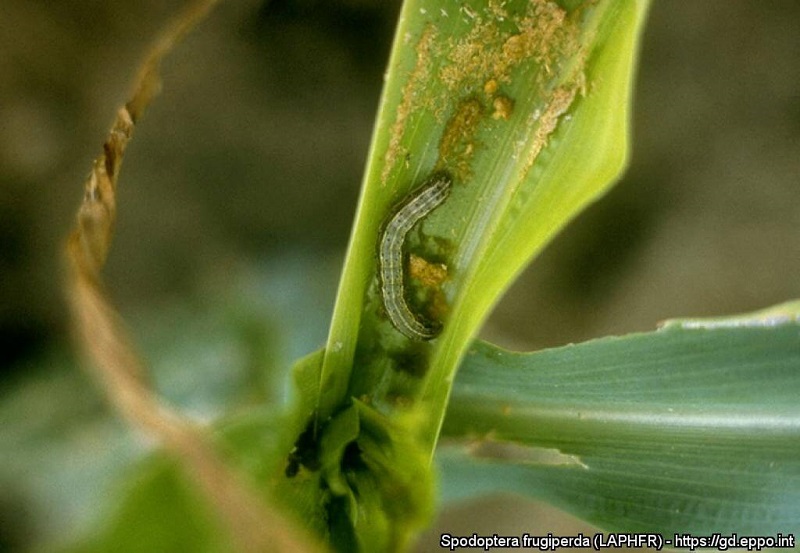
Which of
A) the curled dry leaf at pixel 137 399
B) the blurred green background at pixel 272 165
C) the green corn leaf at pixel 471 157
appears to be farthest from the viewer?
the blurred green background at pixel 272 165

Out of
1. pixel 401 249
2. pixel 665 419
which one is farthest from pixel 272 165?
pixel 665 419

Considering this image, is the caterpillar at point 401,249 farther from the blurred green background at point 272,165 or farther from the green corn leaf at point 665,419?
the blurred green background at point 272,165

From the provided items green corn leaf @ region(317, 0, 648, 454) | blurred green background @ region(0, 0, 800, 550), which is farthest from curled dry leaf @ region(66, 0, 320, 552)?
blurred green background @ region(0, 0, 800, 550)

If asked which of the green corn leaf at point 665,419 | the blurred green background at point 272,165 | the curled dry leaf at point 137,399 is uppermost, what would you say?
the blurred green background at point 272,165

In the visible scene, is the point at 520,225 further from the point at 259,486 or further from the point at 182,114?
the point at 182,114

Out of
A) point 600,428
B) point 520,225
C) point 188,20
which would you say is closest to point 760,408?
point 600,428

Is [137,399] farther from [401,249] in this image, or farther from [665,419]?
[665,419]

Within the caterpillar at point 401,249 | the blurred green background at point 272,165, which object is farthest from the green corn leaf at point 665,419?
the blurred green background at point 272,165
